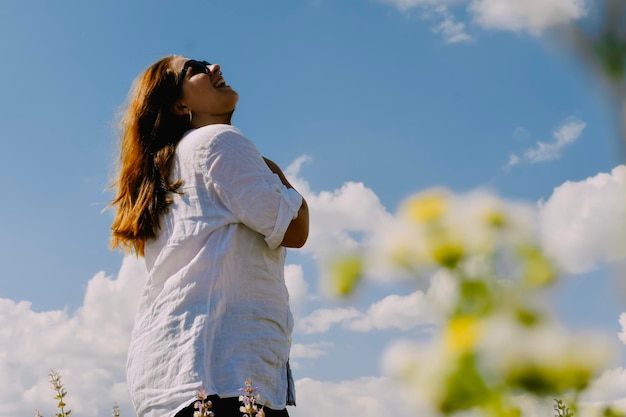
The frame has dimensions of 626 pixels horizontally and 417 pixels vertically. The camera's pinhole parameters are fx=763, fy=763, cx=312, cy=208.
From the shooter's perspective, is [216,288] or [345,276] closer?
[345,276]

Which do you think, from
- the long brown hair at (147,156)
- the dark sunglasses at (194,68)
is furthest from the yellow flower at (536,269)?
the dark sunglasses at (194,68)

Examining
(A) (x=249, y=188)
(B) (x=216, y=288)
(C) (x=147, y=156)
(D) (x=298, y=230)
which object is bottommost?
(B) (x=216, y=288)

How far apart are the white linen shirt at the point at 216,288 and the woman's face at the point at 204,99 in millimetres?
388

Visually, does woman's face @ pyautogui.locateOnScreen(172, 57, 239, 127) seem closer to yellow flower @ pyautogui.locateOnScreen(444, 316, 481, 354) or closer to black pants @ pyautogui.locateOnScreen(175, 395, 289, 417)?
black pants @ pyautogui.locateOnScreen(175, 395, 289, 417)

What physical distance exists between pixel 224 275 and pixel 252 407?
0.49 meters

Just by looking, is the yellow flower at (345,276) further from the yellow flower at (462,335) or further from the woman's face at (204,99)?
the woman's face at (204,99)

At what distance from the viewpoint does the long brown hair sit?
291cm

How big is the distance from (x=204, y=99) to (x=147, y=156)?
14.6 inches

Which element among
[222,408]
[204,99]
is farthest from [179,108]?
[222,408]

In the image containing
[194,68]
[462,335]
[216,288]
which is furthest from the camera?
[194,68]

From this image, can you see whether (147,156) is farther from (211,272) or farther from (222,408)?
(222,408)

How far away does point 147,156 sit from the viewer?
308 cm

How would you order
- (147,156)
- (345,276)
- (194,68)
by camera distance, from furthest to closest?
1. (194,68)
2. (147,156)
3. (345,276)

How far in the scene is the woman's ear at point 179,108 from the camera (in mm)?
3268
